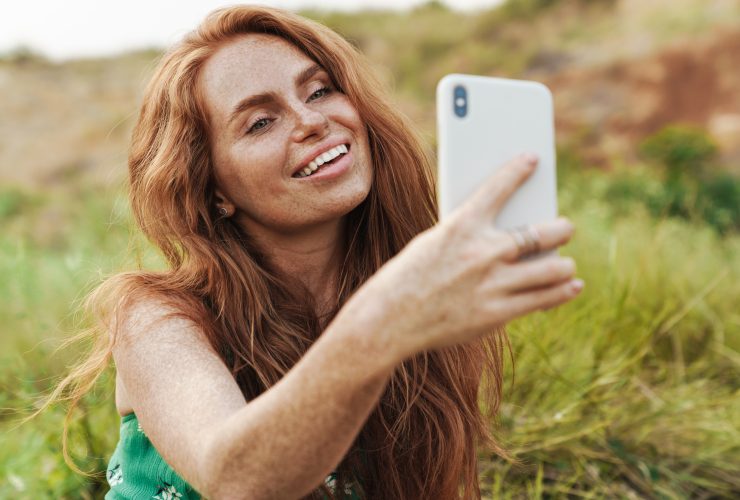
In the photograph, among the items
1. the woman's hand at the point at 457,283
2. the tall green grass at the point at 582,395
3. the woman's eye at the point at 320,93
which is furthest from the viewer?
the tall green grass at the point at 582,395

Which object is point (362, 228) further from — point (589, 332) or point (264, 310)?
point (589, 332)

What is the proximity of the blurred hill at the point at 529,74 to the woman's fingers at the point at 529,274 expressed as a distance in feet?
27.6

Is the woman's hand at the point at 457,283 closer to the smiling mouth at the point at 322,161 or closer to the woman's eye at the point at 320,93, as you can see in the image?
the smiling mouth at the point at 322,161

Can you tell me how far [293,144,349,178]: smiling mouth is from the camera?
1648 mm

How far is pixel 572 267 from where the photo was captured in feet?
3.35

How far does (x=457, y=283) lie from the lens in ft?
3.18

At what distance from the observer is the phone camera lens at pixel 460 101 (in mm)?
1131

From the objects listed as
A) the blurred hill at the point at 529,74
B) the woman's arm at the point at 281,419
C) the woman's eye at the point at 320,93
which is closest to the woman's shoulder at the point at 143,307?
the woman's arm at the point at 281,419

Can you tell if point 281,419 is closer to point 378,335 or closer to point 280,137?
point 378,335

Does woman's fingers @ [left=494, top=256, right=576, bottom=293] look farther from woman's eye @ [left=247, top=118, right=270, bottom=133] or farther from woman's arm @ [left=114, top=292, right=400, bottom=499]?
woman's eye @ [left=247, top=118, right=270, bottom=133]

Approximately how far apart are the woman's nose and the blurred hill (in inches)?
303

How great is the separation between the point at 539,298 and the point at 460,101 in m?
0.33

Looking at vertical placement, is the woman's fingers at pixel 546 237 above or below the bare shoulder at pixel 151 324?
above

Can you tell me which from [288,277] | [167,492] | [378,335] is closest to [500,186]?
[378,335]
